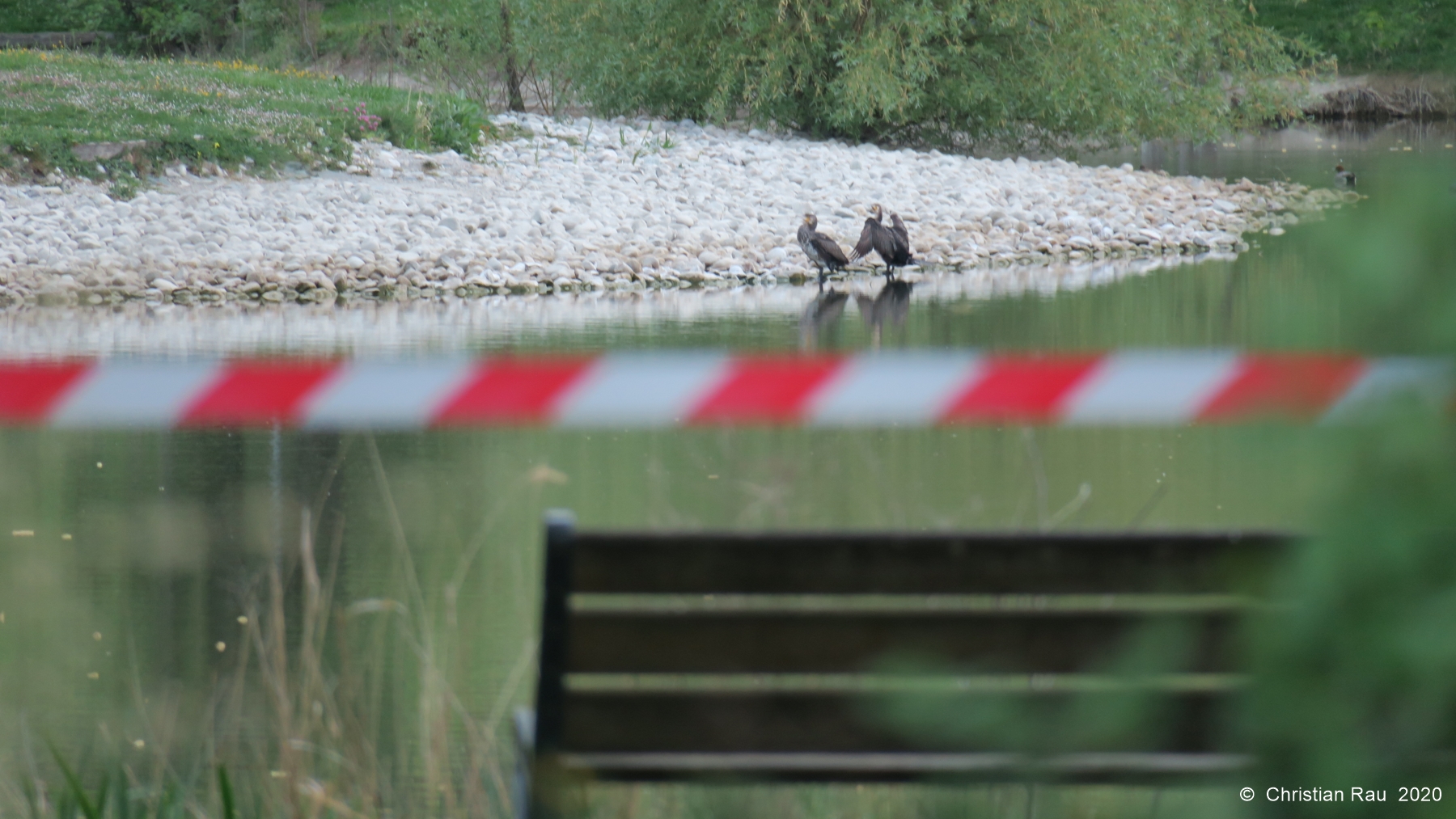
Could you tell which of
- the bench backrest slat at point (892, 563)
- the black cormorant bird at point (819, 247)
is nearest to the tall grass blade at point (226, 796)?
the bench backrest slat at point (892, 563)

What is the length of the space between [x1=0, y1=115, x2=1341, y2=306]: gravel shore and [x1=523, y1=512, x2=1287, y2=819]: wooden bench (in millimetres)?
8063

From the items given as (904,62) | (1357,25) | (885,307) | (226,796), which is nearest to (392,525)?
(226,796)

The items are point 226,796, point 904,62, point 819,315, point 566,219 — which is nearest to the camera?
point 226,796

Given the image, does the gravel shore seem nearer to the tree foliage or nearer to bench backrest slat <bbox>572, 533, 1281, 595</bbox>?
the tree foliage

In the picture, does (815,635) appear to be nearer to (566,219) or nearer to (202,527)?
(202,527)

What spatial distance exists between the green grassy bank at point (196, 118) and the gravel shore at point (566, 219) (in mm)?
342

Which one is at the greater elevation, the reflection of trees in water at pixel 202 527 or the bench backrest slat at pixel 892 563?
the bench backrest slat at pixel 892 563

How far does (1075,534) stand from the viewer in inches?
71.1

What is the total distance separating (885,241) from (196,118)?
675 cm

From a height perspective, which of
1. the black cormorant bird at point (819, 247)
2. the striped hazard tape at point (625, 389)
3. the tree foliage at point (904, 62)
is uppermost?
the tree foliage at point (904, 62)

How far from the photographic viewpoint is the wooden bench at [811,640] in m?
1.79

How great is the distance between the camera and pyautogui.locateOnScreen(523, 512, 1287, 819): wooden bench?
1789mm

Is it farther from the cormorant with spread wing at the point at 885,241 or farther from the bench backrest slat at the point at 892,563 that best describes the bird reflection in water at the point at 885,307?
the bench backrest slat at the point at 892,563

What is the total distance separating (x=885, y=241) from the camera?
12758 mm
